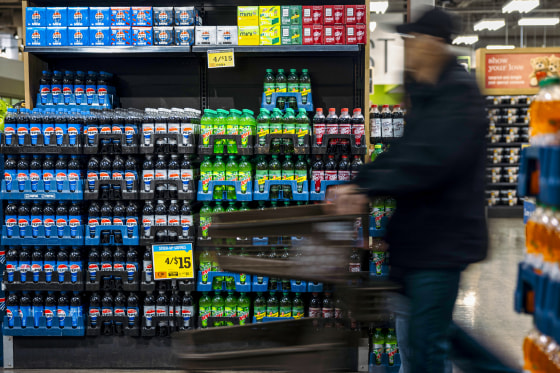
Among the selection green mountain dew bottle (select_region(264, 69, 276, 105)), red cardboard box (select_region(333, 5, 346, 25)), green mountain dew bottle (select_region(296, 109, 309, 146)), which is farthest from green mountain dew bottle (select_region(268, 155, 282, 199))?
red cardboard box (select_region(333, 5, 346, 25))

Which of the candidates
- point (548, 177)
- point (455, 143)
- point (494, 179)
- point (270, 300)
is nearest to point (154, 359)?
point (270, 300)

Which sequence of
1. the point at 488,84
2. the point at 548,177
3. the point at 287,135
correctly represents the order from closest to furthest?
the point at 548,177 < the point at 287,135 < the point at 488,84

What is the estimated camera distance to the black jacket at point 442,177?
2246mm

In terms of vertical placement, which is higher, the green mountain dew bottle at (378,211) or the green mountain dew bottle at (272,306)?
the green mountain dew bottle at (378,211)

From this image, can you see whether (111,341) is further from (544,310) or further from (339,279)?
(544,310)

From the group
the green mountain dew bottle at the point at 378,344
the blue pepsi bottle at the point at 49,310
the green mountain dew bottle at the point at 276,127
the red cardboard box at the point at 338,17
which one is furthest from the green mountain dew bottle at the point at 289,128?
the blue pepsi bottle at the point at 49,310

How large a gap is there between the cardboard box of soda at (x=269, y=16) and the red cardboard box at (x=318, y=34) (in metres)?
0.30

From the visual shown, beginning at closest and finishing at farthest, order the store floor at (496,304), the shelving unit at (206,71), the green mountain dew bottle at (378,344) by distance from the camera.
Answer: the green mountain dew bottle at (378,344)
the store floor at (496,304)
the shelving unit at (206,71)

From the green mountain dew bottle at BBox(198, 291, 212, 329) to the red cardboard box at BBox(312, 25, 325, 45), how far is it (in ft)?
7.29

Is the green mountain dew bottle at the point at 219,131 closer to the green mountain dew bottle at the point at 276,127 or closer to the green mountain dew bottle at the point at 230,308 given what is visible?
the green mountain dew bottle at the point at 276,127

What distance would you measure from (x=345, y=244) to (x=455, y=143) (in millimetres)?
563

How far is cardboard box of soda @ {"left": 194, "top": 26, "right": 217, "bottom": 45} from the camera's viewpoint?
4797mm

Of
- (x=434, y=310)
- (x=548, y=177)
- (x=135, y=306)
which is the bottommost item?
(x=135, y=306)

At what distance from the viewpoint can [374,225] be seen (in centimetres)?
471
